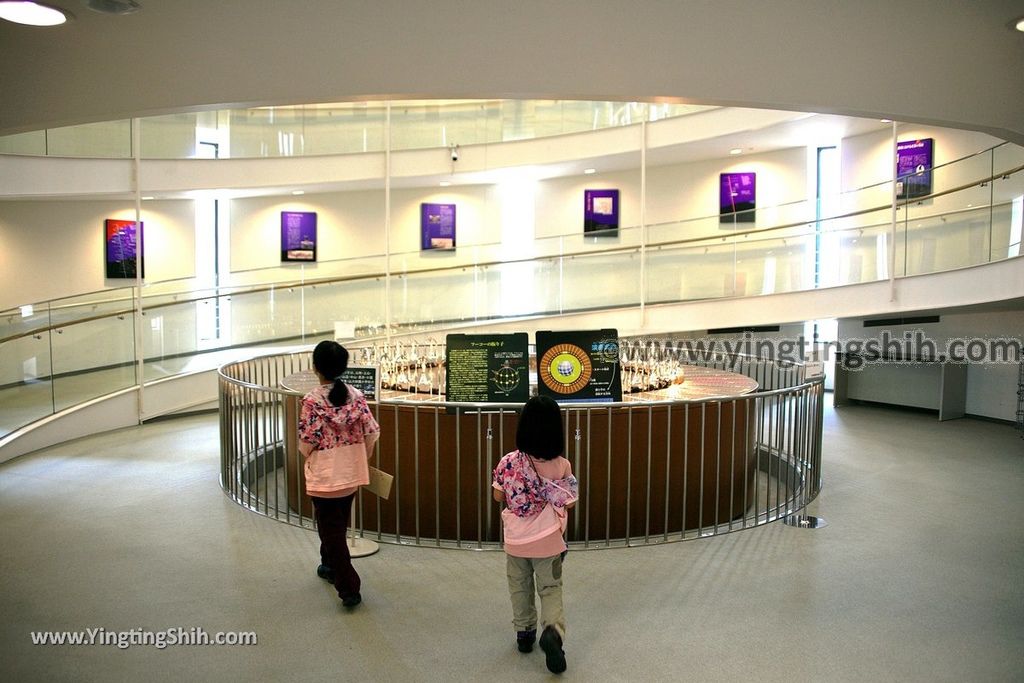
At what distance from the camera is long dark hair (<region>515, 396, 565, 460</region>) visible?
4.14m

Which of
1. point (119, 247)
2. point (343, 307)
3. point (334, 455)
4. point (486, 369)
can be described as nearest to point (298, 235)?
point (343, 307)

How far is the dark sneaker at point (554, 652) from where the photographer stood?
13.8 ft

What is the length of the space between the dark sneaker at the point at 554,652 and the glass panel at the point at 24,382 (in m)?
7.72

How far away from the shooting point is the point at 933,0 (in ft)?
11.8

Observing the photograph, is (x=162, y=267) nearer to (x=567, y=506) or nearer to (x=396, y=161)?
(x=396, y=161)

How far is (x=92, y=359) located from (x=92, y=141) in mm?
4093

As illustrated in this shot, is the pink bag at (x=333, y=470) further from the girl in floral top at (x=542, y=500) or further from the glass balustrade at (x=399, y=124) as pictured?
the glass balustrade at (x=399, y=124)

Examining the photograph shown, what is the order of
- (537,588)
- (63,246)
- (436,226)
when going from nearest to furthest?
(537,588) → (63,246) → (436,226)

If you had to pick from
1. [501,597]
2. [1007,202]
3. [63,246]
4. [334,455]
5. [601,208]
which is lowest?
[501,597]

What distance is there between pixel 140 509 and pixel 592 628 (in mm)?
4559

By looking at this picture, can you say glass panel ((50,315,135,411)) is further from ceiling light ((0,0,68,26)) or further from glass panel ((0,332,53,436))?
ceiling light ((0,0,68,26))

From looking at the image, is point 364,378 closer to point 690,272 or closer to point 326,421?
point 326,421

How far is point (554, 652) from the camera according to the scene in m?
4.21

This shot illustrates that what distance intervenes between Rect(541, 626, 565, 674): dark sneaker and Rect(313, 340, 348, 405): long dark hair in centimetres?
189
